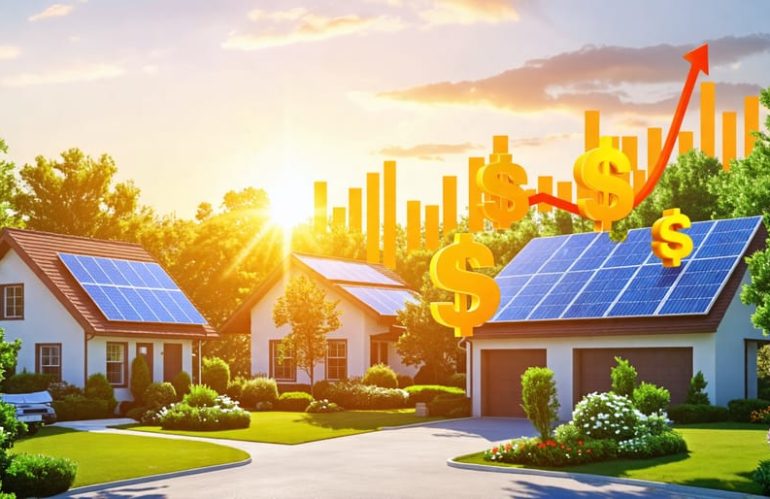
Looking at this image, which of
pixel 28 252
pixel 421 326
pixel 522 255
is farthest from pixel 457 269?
pixel 28 252

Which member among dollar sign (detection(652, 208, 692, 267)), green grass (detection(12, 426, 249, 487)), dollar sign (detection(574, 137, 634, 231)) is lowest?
green grass (detection(12, 426, 249, 487))

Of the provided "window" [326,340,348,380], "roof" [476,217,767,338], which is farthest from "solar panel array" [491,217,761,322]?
"window" [326,340,348,380]

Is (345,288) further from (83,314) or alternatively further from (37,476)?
(37,476)

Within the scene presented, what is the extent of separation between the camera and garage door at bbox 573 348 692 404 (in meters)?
37.7

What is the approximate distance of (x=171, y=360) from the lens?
49.7 m

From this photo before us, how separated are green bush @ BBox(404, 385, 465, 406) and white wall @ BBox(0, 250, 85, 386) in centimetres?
1476

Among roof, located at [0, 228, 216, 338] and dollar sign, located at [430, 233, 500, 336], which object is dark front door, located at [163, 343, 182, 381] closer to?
roof, located at [0, 228, 216, 338]

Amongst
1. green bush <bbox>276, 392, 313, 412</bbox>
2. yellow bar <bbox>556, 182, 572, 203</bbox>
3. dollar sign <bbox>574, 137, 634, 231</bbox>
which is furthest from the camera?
yellow bar <bbox>556, 182, 572, 203</bbox>

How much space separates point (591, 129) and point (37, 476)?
27.4 meters

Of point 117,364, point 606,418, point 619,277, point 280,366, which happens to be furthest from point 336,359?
point 606,418

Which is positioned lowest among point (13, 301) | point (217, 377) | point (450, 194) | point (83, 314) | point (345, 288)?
point (217, 377)

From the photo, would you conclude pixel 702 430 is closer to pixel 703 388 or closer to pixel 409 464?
pixel 703 388

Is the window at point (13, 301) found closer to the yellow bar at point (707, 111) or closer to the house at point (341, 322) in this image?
the house at point (341, 322)

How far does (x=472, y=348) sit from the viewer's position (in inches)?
1729
